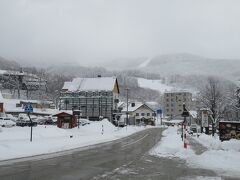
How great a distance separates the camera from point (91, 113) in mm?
109188

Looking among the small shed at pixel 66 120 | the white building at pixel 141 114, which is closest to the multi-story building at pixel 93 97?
the white building at pixel 141 114

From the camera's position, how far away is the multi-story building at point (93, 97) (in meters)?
107

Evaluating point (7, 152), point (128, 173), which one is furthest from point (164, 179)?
point (7, 152)

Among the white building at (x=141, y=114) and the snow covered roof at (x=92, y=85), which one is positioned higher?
the snow covered roof at (x=92, y=85)

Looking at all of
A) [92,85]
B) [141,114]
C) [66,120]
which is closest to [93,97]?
[92,85]

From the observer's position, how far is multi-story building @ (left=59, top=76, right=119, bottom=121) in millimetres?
107125

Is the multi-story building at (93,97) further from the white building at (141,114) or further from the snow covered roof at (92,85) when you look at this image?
the white building at (141,114)

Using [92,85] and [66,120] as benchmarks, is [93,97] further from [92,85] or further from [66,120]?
[66,120]

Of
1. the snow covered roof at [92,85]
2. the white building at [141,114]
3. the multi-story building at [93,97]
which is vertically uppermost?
the snow covered roof at [92,85]

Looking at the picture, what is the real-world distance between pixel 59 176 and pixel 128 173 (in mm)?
2772

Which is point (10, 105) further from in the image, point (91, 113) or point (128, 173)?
point (128, 173)

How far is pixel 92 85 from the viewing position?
366ft

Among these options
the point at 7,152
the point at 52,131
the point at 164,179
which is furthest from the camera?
the point at 52,131

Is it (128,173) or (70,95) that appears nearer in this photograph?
(128,173)
